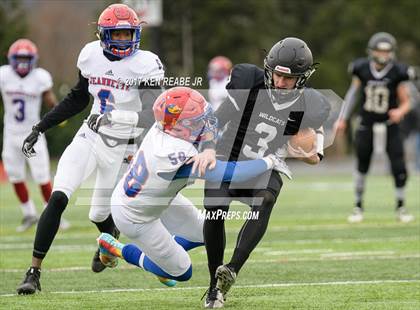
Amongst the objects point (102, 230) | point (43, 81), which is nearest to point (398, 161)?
point (43, 81)

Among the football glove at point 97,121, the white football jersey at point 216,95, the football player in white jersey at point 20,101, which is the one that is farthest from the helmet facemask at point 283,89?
the white football jersey at point 216,95

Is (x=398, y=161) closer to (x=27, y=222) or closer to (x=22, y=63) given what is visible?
(x=27, y=222)

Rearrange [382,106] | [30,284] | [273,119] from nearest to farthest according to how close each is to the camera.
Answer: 1. [273,119]
2. [30,284]
3. [382,106]

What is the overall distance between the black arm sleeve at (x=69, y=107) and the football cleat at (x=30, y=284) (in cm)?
100

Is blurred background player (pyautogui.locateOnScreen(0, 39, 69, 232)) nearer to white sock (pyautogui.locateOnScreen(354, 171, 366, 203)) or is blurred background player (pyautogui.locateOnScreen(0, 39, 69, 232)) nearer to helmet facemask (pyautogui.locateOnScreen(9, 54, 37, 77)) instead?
helmet facemask (pyautogui.locateOnScreen(9, 54, 37, 77))

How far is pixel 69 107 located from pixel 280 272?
1.81 metres

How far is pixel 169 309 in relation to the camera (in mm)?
5188

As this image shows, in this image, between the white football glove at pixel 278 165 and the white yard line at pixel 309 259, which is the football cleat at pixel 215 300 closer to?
the white football glove at pixel 278 165

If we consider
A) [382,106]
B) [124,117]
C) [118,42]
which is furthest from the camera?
[382,106]

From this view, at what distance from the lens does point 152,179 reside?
509cm

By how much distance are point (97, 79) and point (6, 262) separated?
6.27ft

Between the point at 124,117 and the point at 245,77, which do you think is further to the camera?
the point at 124,117

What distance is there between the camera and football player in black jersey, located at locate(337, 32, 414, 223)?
975 centimetres

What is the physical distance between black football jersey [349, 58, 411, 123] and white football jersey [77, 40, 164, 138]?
4.06 metres
